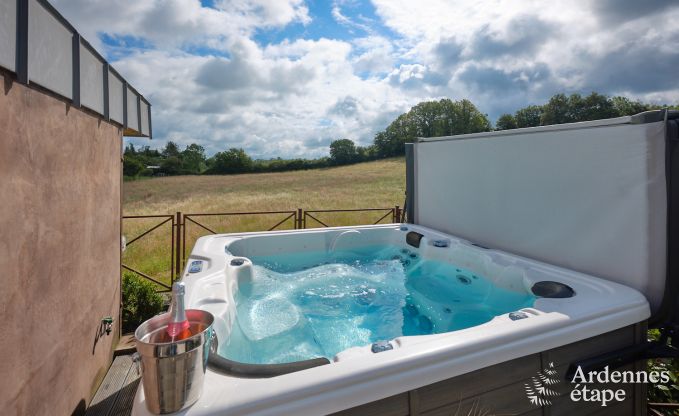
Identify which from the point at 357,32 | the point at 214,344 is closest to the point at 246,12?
the point at 357,32

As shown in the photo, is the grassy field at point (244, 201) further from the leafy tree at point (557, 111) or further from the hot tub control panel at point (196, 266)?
the leafy tree at point (557, 111)

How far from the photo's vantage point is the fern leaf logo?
1.49 meters

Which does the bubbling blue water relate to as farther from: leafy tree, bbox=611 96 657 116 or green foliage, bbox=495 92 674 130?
leafy tree, bbox=611 96 657 116

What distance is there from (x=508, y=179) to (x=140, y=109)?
141 inches

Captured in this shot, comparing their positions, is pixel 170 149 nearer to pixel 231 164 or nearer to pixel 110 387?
pixel 231 164

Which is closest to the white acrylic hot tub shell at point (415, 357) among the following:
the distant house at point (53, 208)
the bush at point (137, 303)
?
the distant house at point (53, 208)

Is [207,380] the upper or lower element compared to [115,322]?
upper

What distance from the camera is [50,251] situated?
1718 millimetres

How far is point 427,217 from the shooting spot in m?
4.23

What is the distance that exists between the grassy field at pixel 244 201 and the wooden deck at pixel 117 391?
2.76 m

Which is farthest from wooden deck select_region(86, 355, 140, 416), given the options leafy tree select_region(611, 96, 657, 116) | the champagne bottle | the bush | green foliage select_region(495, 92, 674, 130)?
leafy tree select_region(611, 96, 657, 116)

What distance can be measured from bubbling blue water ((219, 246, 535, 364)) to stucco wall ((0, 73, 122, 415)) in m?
0.85

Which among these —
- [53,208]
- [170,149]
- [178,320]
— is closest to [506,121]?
[170,149]

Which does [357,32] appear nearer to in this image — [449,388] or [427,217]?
[427,217]
